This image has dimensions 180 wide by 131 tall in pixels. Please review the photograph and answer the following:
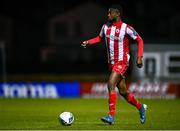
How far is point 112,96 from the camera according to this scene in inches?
591

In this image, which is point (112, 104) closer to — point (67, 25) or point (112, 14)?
point (112, 14)

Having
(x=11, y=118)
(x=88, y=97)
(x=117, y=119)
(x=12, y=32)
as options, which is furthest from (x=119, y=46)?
(x=12, y=32)

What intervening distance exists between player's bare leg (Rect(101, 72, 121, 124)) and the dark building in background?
180 ft

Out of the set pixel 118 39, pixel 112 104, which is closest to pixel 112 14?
pixel 118 39

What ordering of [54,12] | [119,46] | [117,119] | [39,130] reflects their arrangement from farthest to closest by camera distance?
[54,12] < [117,119] < [119,46] < [39,130]

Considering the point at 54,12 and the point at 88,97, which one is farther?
the point at 54,12

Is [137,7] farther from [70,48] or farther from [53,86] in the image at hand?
[53,86]

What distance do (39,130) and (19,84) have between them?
19856mm

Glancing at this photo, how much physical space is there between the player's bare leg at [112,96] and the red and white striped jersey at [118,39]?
0.39 m

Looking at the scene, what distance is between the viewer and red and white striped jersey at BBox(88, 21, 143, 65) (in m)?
15.2

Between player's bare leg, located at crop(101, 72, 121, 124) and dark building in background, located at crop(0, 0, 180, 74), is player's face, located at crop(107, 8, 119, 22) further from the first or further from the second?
dark building in background, located at crop(0, 0, 180, 74)

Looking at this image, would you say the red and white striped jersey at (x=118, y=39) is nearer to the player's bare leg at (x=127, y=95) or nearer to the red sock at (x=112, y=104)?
the player's bare leg at (x=127, y=95)

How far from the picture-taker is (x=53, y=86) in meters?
33.8

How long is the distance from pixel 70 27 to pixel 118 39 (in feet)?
195
